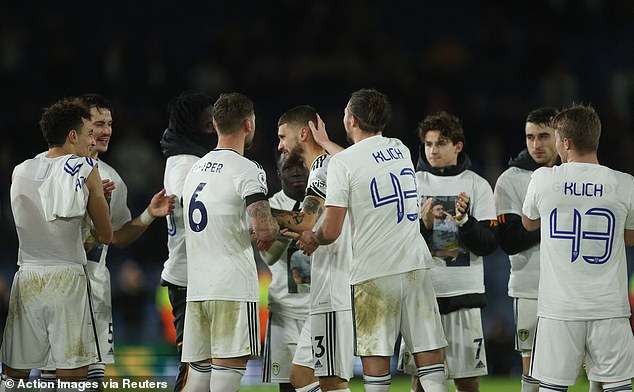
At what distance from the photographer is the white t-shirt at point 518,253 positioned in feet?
27.1

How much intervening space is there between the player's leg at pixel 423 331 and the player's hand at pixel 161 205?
2.13m

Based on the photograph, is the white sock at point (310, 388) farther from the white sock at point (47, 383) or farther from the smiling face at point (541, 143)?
the smiling face at point (541, 143)

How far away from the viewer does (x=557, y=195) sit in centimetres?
680

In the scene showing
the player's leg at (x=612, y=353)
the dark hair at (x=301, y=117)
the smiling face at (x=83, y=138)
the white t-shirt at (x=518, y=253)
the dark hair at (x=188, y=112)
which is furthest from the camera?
the dark hair at (x=188, y=112)

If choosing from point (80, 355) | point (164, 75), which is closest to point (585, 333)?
point (80, 355)

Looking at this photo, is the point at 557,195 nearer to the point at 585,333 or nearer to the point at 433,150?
the point at 585,333

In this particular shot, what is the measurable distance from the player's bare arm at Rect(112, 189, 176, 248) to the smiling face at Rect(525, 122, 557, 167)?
3193 mm

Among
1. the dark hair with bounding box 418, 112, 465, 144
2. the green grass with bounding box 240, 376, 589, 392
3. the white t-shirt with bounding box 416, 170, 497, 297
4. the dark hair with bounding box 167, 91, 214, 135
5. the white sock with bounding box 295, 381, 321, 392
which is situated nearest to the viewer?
the white sock with bounding box 295, 381, 321, 392

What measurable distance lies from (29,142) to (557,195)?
35.4 feet

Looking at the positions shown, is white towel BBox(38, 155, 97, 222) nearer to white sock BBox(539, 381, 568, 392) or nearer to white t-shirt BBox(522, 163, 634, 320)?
white t-shirt BBox(522, 163, 634, 320)

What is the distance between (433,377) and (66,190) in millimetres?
3044

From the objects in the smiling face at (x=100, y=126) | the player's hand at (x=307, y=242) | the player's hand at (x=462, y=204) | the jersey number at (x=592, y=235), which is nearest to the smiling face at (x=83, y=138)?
the smiling face at (x=100, y=126)

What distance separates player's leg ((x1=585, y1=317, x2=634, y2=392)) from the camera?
21.7ft

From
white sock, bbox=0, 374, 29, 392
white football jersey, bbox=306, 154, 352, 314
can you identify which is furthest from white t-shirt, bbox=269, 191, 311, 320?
white sock, bbox=0, 374, 29, 392
